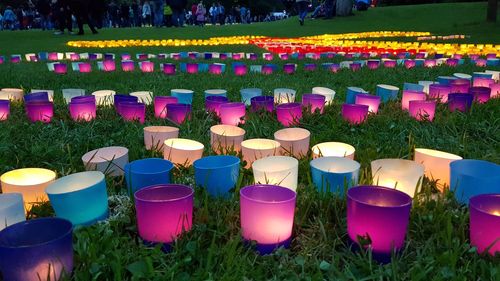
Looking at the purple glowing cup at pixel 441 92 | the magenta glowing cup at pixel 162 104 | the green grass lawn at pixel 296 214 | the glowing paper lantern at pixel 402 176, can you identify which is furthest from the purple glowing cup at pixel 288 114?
the purple glowing cup at pixel 441 92

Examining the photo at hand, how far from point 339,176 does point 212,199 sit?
1.48 feet

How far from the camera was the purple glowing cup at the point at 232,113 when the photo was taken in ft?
8.16

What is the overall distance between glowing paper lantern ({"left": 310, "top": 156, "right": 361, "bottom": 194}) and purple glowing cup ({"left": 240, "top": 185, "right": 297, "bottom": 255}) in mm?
259

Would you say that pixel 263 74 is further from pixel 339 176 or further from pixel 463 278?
pixel 463 278

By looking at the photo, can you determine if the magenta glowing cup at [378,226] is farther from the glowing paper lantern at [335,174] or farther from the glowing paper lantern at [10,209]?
the glowing paper lantern at [10,209]

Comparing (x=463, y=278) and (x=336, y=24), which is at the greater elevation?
(x=336, y=24)

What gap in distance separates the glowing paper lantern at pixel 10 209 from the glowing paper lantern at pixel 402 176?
1.18 meters

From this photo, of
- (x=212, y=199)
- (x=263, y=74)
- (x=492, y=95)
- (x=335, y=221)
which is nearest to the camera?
(x=335, y=221)

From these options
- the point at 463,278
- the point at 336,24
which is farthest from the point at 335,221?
the point at 336,24

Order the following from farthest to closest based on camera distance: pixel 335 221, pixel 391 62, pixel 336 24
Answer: pixel 336 24 < pixel 391 62 < pixel 335 221

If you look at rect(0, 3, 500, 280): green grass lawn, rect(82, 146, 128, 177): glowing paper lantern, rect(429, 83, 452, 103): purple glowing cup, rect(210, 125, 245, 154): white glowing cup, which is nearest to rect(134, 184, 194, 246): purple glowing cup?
rect(0, 3, 500, 280): green grass lawn

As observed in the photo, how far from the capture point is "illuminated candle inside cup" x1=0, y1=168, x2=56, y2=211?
59.2 inches

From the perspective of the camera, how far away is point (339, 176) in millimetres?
1553

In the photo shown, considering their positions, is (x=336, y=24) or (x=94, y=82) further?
(x=336, y=24)
